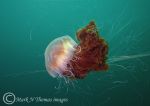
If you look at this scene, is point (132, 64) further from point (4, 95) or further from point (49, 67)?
point (4, 95)

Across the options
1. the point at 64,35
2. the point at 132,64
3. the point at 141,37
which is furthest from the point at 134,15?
the point at 64,35

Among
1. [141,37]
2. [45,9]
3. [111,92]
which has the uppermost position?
[45,9]

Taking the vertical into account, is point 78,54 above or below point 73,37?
below

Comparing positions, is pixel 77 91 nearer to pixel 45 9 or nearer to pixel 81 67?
pixel 81 67

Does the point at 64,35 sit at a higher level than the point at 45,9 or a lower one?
lower
